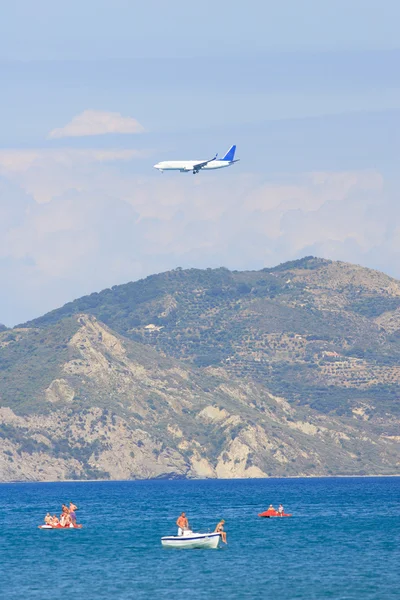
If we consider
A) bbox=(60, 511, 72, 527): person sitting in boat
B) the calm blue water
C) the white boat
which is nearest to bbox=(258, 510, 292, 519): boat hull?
the calm blue water

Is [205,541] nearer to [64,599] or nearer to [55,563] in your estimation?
[55,563]

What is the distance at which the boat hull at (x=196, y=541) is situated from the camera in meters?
119

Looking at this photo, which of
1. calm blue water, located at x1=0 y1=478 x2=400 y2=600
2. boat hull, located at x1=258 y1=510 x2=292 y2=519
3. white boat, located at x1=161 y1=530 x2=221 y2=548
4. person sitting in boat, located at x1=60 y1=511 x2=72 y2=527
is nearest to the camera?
calm blue water, located at x1=0 y1=478 x2=400 y2=600

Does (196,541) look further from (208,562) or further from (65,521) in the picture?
(65,521)

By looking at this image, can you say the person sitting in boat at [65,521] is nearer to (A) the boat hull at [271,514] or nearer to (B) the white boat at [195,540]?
(B) the white boat at [195,540]

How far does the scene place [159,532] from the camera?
147 metres

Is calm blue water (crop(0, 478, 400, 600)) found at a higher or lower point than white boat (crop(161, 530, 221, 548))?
lower

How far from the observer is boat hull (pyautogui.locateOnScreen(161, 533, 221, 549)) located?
118812 mm

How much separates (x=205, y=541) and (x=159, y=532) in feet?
94.1

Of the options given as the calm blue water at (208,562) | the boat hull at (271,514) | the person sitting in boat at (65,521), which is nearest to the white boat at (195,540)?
the calm blue water at (208,562)

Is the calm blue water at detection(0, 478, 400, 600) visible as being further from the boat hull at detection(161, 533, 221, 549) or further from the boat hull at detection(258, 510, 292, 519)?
the boat hull at detection(258, 510, 292, 519)

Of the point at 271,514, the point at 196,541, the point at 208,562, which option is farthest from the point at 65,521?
the point at 208,562

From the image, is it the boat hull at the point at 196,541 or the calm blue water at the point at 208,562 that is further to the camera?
the boat hull at the point at 196,541

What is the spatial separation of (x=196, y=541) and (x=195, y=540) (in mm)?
247
